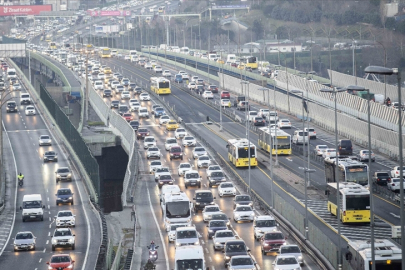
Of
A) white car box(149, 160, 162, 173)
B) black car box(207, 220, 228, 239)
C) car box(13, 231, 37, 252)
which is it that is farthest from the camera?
white car box(149, 160, 162, 173)

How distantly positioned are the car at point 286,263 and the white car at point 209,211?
15392 millimetres

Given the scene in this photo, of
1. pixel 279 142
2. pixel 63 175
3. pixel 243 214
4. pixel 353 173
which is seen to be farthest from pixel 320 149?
pixel 243 214

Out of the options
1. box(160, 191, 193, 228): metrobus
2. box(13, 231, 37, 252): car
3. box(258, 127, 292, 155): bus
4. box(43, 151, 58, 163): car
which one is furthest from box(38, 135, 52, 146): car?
box(13, 231, 37, 252): car

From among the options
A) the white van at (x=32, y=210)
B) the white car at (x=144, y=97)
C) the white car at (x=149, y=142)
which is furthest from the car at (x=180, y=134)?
the white van at (x=32, y=210)

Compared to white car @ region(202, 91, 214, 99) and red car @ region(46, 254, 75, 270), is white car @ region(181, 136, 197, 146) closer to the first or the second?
white car @ region(202, 91, 214, 99)

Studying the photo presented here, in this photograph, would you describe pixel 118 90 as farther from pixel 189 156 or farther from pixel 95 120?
pixel 189 156

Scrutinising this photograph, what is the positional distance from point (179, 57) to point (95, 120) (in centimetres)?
7337

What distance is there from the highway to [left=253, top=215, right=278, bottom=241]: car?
28.9 ft

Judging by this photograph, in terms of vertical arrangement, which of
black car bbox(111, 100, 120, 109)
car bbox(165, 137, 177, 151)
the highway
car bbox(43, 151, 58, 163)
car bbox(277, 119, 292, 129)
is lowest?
the highway

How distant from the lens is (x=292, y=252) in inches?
1762

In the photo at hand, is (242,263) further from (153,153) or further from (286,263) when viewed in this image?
(153,153)

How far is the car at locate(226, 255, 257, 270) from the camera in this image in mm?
42875

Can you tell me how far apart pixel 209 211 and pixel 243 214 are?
226cm

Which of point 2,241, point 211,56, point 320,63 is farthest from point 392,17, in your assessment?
point 2,241
